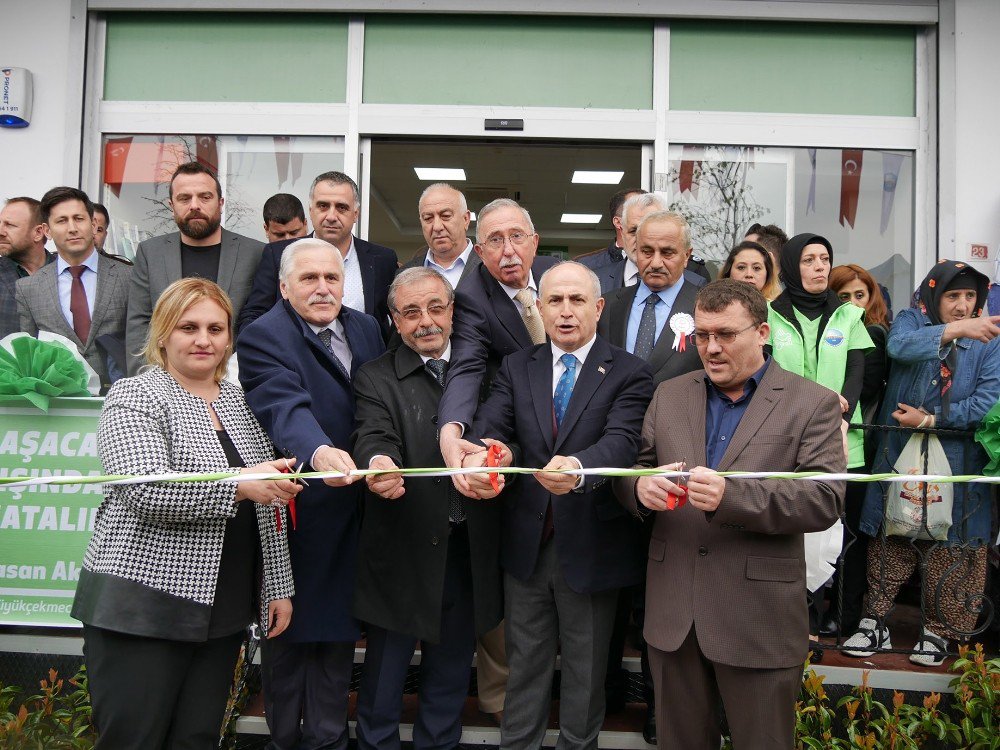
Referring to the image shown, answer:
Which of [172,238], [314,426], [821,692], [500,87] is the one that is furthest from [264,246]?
[821,692]

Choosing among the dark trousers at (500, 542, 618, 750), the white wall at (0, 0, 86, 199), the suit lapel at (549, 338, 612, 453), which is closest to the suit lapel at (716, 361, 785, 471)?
the suit lapel at (549, 338, 612, 453)

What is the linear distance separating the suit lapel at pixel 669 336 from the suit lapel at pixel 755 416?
26.2 inches

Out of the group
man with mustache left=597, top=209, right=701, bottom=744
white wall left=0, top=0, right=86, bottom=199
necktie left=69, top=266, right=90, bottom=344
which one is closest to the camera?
man with mustache left=597, top=209, right=701, bottom=744

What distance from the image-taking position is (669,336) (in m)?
3.92

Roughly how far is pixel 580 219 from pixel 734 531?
38.1 feet

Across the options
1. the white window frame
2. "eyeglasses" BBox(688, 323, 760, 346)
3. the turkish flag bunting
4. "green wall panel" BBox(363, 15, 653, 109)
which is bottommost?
"eyeglasses" BBox(688, 323, 760, 346)

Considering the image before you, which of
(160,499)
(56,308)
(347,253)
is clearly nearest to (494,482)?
(160,499)

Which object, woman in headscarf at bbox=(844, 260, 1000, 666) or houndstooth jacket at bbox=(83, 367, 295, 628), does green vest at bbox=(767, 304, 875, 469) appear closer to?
woman in headscarf at bbox=(844, 260, 1000, 666)

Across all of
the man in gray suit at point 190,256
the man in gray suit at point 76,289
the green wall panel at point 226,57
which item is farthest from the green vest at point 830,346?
the green wall panel at point 226,57

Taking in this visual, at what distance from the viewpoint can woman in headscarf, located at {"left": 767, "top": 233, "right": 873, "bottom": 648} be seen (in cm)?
460

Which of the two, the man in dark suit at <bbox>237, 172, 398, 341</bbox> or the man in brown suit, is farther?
the man in dark suit at <bbox>237, 172, 398, 341</bbox>

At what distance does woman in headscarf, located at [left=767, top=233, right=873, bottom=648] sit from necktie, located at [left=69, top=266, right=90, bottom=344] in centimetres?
361

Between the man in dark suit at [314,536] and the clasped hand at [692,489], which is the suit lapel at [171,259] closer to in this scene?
the man in dark suit at [314,536]

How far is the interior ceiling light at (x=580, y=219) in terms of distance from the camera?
14086mm
